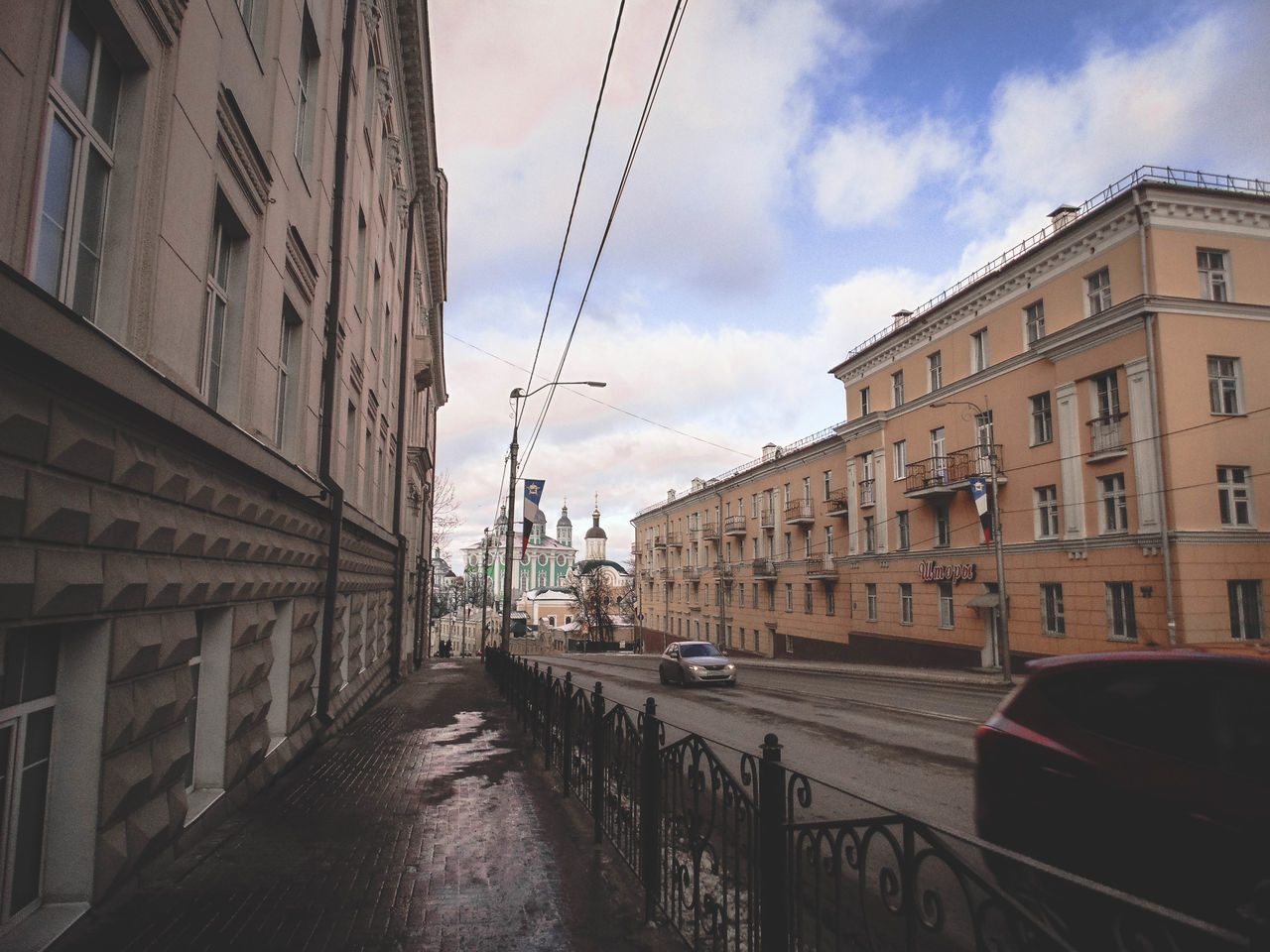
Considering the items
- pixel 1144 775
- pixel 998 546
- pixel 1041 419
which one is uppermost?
pixel 1041 419

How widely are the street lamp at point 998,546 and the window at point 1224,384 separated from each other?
19.8 feet

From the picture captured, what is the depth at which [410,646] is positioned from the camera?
29.6m

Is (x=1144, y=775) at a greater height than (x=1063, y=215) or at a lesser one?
lesser

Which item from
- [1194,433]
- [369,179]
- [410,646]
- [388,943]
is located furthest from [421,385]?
[388,943]

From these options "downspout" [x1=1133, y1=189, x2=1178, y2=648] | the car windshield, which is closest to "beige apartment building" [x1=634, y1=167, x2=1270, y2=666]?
"downspout" [x1=1133, y1=189, x2=1178, y2=648]

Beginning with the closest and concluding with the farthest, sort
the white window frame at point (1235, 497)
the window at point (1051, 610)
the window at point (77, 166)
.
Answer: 1. the window at point (77, 166)
2. the white window frame at point (1235, 497)
3. the window at point (1051, 610)

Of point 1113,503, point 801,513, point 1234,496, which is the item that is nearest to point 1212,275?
point 1234,496

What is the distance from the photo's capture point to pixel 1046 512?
81.1 ft

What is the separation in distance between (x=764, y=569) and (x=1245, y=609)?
2599 centimetres

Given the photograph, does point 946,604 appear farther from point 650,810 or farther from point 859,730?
point 650,810

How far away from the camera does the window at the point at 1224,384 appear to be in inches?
833

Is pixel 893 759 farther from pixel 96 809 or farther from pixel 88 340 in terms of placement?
pixel 88 340

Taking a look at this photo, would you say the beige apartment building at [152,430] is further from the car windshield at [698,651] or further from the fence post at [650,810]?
the car windshield at [698,651]

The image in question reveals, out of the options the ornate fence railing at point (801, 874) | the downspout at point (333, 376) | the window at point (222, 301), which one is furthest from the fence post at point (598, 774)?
the downspout at point (333, 376)
